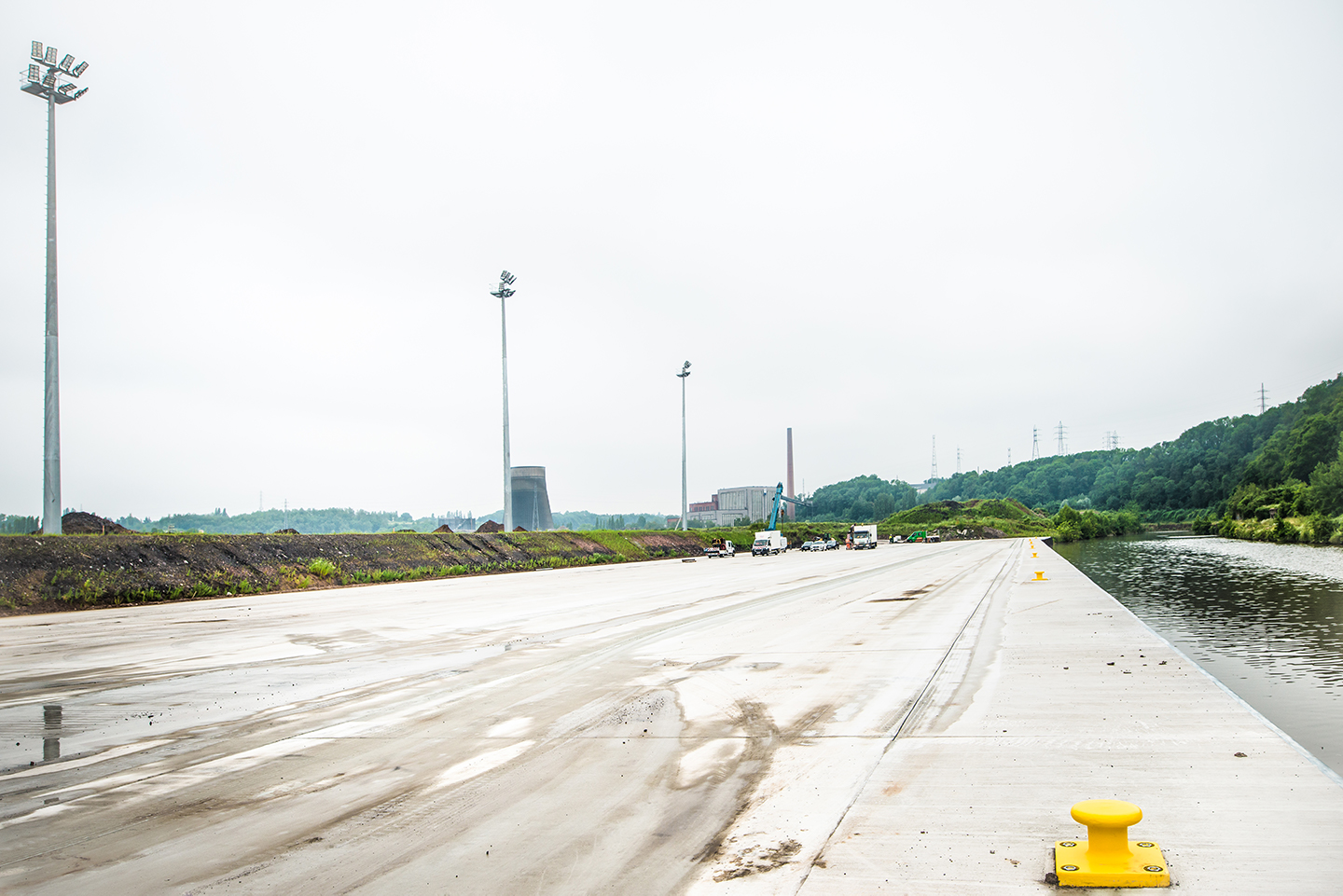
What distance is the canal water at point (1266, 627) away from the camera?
10838 mm

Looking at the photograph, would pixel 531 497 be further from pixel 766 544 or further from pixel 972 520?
pixel 972 520

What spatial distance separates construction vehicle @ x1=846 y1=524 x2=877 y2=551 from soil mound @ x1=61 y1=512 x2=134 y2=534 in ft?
225

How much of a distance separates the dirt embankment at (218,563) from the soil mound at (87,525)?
6.70 metres

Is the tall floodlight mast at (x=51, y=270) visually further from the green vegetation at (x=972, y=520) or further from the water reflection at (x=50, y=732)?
the green vegetation at (x=972, y=520)

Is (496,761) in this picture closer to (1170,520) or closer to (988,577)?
(988,577)

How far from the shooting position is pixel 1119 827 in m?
4.82

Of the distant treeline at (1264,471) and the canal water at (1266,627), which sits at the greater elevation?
the distant treeline at (1264,471)

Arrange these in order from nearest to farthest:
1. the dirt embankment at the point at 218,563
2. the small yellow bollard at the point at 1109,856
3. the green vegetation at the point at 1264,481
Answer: the small yellow bollard at the point at 1109,856
the dirt embankment at the point at 218,563
the green vegetation at the point at 1264,481

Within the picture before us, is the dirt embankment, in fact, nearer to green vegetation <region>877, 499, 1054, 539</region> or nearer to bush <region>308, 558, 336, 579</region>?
bush <region>308, 558, 336, 579</region>

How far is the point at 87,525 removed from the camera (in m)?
42.2

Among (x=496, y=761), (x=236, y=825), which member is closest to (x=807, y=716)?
(x=496, y=761)

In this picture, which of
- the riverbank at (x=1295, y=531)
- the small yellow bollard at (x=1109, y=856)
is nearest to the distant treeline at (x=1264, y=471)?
the riverbank at (x=1295, y=531)

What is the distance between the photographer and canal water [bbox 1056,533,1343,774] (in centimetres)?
1084

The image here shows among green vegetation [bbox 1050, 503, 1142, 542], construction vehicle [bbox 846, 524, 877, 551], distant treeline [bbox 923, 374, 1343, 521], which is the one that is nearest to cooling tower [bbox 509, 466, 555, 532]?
construction vehicle [bbox 846, 524, 877, 551]
